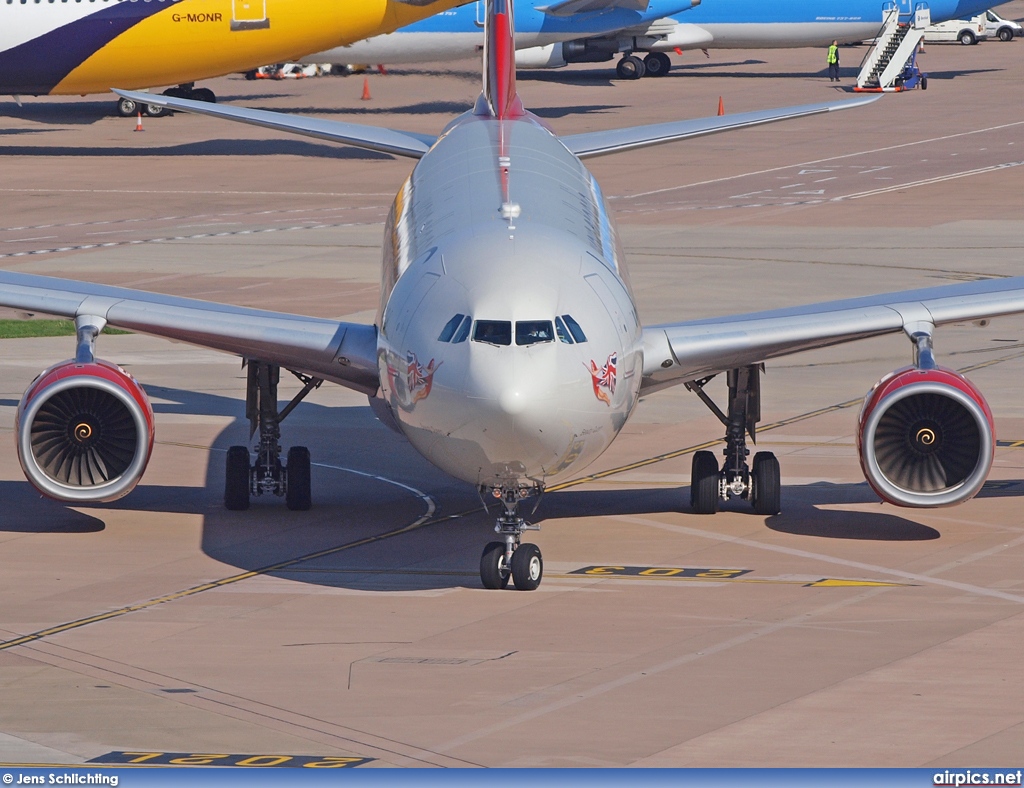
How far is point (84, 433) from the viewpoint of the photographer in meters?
18.5

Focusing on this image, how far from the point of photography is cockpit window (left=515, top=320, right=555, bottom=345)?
52.2 feet

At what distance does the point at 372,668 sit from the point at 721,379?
1390 cm

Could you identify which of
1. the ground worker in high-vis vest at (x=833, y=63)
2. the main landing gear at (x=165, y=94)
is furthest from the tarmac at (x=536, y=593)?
the ground worker in high-vis vest at (x=833, y=63)

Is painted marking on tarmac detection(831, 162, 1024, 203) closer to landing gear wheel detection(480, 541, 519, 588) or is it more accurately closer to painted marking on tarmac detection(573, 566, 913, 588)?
painted marking on tarmac detection(573, 566, 913, 588)

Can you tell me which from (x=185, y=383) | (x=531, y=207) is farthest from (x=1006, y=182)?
(x=531, y=207)

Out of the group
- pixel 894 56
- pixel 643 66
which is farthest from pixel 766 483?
pixel 643 66

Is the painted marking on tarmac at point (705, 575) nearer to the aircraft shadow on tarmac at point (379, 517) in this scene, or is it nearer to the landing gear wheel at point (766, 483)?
the aircraft shadow on tarmac at point (379, 517)

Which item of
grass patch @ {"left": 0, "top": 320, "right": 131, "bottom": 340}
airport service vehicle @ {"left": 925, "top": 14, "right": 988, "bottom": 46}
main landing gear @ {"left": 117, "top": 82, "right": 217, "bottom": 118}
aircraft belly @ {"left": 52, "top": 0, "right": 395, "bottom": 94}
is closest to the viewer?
grass patch @ {"left": 0, "top": 320, "right": 131, "bottom": 340}

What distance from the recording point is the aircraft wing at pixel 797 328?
61.6 ft

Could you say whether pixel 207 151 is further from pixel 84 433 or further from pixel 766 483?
pixel 766 483

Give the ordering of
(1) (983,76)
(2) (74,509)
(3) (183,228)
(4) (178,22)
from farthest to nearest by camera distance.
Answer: (1) (983,76)
(4) (178,22)
(3) (183,228)
(2) (74,509)

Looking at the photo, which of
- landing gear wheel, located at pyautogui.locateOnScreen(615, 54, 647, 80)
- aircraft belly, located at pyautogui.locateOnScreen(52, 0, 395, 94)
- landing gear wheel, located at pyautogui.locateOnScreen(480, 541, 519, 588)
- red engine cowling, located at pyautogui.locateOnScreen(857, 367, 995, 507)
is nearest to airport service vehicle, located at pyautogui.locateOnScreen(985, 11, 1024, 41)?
landing gear wheel, located at pyautogui.locateOnScreen(615, 54, 647, 80)

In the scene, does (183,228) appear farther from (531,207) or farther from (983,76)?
(983,76)

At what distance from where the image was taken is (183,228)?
44250 millimetres
